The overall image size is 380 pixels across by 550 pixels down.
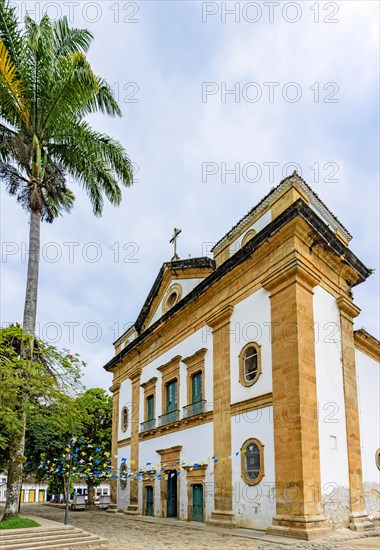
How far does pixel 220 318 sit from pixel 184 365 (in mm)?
3160

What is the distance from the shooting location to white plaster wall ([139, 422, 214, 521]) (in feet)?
50.2

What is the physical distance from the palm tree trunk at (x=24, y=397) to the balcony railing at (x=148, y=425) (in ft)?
24.4

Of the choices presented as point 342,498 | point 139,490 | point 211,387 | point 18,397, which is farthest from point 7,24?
A: point 139,490

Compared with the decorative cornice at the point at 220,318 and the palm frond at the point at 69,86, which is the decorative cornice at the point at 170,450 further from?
the palm frond at the point at 69,86

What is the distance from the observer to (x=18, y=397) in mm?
12812

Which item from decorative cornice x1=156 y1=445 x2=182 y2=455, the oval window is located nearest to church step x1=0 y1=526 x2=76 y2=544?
decorative cornice x1=156 y1=445 x2=182 y2=455

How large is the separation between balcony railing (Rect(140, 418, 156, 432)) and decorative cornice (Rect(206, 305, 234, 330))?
579 cm

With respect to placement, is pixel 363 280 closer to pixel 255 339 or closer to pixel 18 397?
pixel 255 339

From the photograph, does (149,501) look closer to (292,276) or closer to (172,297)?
(172,297)

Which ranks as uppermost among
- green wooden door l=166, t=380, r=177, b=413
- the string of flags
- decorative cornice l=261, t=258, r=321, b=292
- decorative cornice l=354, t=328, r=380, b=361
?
decorative cornice l=261, t=258, r=321, b=292

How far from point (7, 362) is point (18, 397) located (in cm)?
118

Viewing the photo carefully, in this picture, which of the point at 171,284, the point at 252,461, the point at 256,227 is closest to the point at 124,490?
the point at 171,284

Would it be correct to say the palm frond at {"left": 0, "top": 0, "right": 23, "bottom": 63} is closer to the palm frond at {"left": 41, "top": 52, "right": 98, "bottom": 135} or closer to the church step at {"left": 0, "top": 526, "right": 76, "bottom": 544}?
the palm frond at {"left": 41, "top": 52, "right": 98, "bottom": 135}

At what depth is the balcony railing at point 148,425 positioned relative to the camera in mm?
20028
